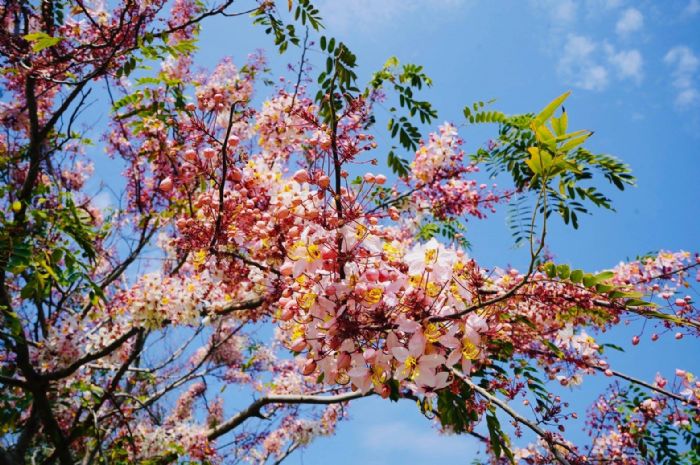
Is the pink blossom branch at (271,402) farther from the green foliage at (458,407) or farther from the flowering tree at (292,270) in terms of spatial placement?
the green foliage at (458,407)

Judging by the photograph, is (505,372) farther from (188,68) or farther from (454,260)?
(188,68)

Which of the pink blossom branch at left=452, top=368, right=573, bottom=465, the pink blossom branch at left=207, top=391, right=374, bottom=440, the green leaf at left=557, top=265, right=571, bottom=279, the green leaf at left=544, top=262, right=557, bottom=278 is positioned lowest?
→ the pink blossom branch at left=452, top=368, right=573, bottom=465

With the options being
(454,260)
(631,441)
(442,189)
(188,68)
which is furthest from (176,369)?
(454,260)

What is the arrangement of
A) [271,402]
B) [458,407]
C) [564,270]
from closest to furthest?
[564,270] → [458,407] → [271,402]

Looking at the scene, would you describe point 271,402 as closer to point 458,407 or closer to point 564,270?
point 458,407

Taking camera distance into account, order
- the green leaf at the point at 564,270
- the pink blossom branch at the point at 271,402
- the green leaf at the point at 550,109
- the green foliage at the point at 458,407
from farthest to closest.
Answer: the pink blossom branch at the point at 271,402 < the green foliage at the point at 458,407 < the green leaf at the point at 564,270 < the green leaf at the point at 550,109

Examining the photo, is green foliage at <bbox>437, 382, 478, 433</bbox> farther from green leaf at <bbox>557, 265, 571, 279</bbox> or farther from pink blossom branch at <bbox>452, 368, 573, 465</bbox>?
green leaf at <bbox>557, 265, 571, 279</bbox>

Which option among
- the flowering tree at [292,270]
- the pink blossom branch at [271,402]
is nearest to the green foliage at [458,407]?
the flowering tree at [292,270]

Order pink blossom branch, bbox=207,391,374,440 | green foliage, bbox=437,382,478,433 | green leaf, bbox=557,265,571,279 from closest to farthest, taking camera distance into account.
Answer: green leaf, bbox=557,265,571,279 < green foliage, bbox=437,382,478,433 < pink blossom branch, bbox=207,391,374,440

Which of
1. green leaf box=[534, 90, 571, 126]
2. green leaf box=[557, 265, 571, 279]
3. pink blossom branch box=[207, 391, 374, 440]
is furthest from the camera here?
pink blossom branch box=[207, 391, 374, 440]

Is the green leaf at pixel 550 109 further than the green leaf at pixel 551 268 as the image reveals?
No

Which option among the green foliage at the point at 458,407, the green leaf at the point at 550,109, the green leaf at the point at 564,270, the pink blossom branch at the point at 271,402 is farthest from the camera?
the pink blossom branch at the point at 271,402

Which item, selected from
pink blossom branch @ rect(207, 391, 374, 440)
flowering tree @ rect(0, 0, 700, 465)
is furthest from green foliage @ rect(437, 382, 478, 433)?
pink blossom branch @ rect(207, 391, 374, 440)

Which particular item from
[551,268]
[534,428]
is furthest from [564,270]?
[534,428]
